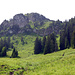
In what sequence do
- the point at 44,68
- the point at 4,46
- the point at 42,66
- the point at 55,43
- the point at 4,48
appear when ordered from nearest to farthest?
the point at 44,68, the point at 42,66, the point at 55,43, the point at 4,48, the point at 4,46

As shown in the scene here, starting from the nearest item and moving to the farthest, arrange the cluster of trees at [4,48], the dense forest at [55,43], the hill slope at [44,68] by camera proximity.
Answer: the hill slope at [44,68], the dense forest at [55,43], the cluster of trees at [4,48]

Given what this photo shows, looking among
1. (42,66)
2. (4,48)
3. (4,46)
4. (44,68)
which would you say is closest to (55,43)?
(42,66)

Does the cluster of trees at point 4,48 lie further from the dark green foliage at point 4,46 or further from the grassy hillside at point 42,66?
the grassy hillside at point 42,66

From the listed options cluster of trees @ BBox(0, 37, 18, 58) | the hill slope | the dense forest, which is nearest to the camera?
the hill slope

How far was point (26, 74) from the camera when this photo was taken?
1912cm

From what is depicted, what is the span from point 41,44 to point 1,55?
168 feet

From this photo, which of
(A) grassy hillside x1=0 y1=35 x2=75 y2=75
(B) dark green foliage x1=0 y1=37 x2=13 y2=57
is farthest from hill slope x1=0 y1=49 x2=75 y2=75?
(B) dark green foliage x1=0 y1=37 x2=13 y2=57

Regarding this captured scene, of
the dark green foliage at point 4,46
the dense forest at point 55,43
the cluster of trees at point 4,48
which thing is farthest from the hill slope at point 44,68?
the dark green foliage at point 4,46

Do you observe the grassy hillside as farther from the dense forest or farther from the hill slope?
the dense forest

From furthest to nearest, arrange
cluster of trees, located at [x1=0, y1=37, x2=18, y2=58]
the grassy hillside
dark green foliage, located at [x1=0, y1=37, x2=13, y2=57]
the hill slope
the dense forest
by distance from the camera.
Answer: dark green foliage, located at [x1=0, y1=37, x2=13, y2=57] < cluster of trees, located at [x1=0, y1=37, x2=18, y2=58] < the dense forest < the grassy hillside < the hill slope

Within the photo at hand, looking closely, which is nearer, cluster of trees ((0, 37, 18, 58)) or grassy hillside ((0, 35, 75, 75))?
grassy hillside ((0, 35, 75, 75))

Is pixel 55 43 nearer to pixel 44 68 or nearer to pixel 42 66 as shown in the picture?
pixel 42 66

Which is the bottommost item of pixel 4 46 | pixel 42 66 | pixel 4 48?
pixel 42 66

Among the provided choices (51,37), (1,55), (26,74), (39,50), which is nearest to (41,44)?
(39,50)
